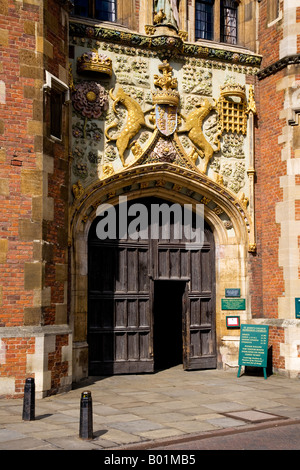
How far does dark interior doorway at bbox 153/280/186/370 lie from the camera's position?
18188 millimetres

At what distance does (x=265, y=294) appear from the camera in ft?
49.0

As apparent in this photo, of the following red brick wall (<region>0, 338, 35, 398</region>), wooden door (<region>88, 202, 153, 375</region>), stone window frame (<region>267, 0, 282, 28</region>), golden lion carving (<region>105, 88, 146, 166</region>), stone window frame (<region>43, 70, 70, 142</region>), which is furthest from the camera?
stone window frame (<region>267, 0, 282, 28</region>)

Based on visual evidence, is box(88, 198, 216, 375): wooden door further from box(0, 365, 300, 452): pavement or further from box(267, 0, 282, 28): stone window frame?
box(267, 0, 282, 28): stone window frame

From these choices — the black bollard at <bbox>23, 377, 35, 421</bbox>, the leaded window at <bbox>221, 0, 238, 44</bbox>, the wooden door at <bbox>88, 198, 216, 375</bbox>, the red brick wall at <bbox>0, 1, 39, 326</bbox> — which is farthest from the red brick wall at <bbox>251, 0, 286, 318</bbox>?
the black bollard at <bbox>23, 377, 35, 421</bbox>

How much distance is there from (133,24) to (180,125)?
2.62m

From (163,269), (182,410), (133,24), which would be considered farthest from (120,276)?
(133,24)

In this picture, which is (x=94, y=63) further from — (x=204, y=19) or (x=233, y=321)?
(x=233, y=321)

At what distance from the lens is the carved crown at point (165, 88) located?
47.1 feet

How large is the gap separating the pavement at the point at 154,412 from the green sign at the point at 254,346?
1.22 ft

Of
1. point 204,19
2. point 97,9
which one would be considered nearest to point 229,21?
point 204,19

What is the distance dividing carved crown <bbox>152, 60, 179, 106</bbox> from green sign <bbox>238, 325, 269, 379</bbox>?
5.61m

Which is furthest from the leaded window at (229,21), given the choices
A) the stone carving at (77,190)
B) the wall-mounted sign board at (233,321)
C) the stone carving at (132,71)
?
the wall-mounted sign board at (233,321)
